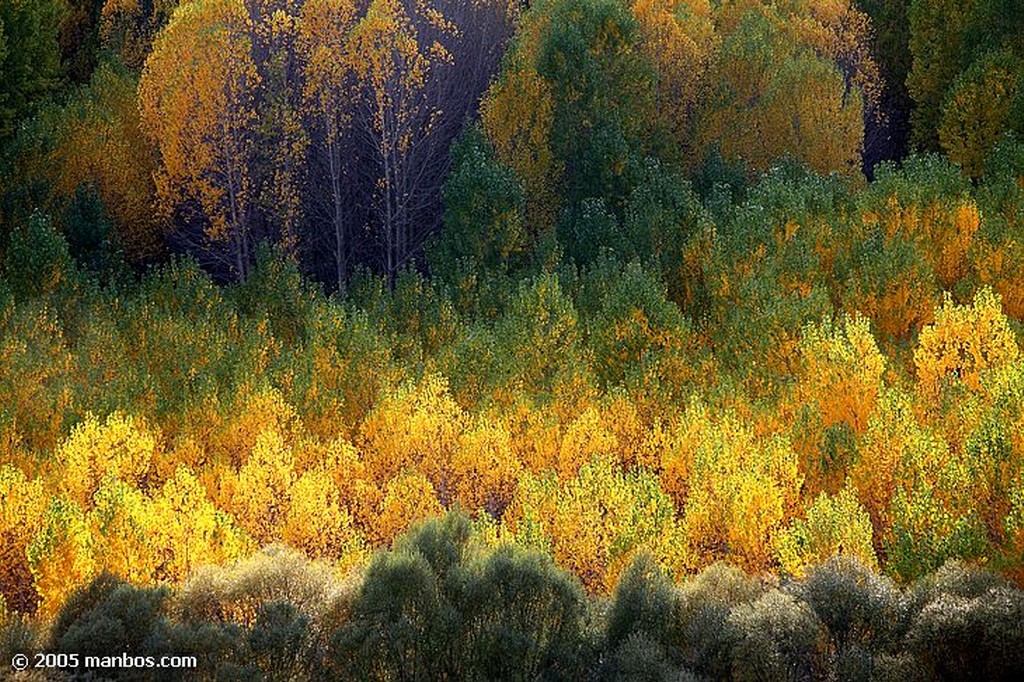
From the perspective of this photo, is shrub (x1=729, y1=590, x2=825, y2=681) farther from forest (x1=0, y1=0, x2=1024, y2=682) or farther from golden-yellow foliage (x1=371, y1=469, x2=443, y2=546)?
golden-yellow foliage (x1=371, y1=469, x2=443, y2=546)

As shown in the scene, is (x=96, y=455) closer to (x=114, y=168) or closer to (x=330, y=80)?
(x=114, y=168)

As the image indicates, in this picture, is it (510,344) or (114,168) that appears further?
(114,168)

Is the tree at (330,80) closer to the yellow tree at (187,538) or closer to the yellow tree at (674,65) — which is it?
the yellow tree at (674,65)

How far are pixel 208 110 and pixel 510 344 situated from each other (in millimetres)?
18518

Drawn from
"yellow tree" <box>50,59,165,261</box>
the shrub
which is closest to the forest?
the shrub

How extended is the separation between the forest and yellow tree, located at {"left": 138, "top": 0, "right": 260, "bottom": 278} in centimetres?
17

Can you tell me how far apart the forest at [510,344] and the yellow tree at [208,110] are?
0.55 ft

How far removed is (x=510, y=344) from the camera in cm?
3650

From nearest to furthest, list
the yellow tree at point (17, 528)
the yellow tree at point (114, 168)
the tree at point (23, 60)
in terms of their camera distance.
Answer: the yellow tree at point (17, 528) → the yellow tree at point (114, 168) → the tree at point (23, 60)

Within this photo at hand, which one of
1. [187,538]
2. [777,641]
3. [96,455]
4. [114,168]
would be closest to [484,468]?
[187,538]

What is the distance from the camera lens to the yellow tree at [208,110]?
46.0m

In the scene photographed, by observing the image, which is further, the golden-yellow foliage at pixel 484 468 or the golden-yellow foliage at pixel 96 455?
the golden-yellow foliage at pixel 484 468

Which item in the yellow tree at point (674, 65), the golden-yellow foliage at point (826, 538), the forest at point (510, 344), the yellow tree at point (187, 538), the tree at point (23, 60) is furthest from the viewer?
the yellow tree at point (674, 65)

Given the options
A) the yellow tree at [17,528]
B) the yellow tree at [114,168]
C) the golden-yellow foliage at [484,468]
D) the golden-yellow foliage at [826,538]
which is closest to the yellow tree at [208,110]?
the yellow tree at [114,168]
